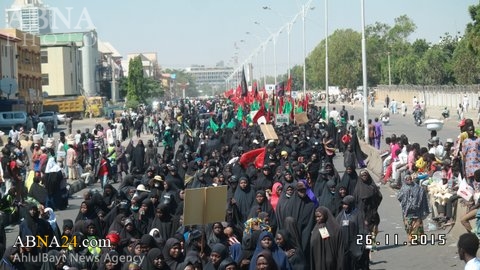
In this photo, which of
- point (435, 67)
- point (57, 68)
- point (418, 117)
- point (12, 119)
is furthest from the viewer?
point (435, 67)

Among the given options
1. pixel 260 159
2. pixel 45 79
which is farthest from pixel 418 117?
pixel 45 79

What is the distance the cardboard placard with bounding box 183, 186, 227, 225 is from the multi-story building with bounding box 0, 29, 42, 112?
54897 mm

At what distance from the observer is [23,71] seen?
76.4 meters

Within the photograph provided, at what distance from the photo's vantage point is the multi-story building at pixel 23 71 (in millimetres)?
67875

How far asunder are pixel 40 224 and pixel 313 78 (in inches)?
5779

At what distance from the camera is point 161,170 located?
61.0 ft

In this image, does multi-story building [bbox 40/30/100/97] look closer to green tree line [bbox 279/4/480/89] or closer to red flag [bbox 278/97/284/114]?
green tree line [bbox 279/4/480/89]

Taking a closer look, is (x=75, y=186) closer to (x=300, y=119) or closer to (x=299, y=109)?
(x=300, y=119)

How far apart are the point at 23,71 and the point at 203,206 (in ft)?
221

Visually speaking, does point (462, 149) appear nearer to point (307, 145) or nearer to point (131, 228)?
point (131, 228)

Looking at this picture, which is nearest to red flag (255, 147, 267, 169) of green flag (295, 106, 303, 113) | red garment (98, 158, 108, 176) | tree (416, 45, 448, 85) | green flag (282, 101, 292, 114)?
red garment (98, 158, 108, 176)

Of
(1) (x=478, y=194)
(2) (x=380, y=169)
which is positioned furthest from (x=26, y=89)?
(1) (x=478, y=194)

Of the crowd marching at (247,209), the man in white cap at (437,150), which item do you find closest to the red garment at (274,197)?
the crowd marching at (247,209)

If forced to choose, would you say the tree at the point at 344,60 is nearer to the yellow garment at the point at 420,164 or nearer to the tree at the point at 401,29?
the tree at the point at 401,29
